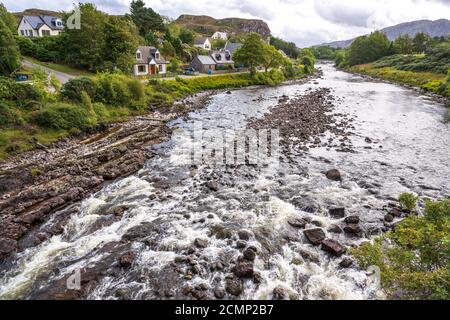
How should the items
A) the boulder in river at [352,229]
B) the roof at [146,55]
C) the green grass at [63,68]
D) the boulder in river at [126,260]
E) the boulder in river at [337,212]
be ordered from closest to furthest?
the boulder in river at [126,260] < the boulder in river at [352,229] < the boulder in river at [337,212] < the green grass at [63,68] < the roof at [146,55]

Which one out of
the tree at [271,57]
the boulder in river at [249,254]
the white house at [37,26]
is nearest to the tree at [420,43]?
the tree at [271,57]

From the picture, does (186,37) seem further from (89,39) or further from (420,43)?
(420,43)

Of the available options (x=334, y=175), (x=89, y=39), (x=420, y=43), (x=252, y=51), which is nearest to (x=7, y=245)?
(x=334, y=175)

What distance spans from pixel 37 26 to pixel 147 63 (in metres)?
45.3

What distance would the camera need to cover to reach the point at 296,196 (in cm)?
1795

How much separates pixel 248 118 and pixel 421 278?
103 ft

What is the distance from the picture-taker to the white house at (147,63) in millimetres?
63828

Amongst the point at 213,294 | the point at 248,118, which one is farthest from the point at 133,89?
the point at 213,294

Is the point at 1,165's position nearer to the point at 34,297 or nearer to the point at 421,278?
the point at 34,297

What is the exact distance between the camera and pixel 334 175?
67.8 ft

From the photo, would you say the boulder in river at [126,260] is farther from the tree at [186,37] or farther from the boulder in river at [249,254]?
the tree at [186,37]

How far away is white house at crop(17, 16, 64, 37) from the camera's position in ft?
264

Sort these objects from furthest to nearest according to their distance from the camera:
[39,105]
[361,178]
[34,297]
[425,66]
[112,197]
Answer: [425,66] → [39,105] → [361,178] → [112,197] → [34,297]

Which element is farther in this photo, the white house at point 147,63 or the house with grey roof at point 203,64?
the house with grey roof at point 203,64
